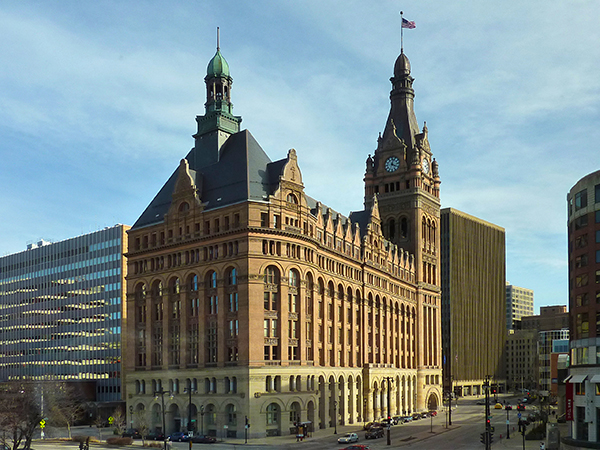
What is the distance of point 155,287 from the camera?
393 feet

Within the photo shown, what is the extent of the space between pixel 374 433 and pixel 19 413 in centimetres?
4819

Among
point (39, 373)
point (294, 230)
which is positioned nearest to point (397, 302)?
point (294, 230)

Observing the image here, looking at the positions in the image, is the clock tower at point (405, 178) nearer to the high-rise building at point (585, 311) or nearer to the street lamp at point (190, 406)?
the street lamp at point (190, 406)

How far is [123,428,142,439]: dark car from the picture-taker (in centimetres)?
10906

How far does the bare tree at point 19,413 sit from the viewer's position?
269ft

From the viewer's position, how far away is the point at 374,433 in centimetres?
10194

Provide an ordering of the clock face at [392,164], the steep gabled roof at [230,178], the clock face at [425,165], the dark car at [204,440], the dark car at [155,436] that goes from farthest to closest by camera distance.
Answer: the clock face at [425,165], the clock face at [392,164], the steep gabled roof at [230,178], the dark car at [155,436], the dark car at [204,440]

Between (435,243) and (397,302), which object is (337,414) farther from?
(435,243)

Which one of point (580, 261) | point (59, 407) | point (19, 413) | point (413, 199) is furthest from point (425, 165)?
point (19, 413)

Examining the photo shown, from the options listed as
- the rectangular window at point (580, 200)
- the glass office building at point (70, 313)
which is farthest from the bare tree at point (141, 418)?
the rectangular window at point (580, 200)

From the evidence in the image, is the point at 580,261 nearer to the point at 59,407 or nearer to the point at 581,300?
the point at 581,300

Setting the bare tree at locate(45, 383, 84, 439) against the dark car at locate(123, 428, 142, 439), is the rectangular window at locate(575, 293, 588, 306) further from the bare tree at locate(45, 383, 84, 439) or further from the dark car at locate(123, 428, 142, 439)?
the bare tree at locate(45, 383, 84, 439)

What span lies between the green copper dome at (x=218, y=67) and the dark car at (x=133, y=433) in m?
62.0

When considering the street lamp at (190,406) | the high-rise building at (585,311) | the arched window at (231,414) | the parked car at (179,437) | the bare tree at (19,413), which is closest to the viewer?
the high-rise building at (585,311)
